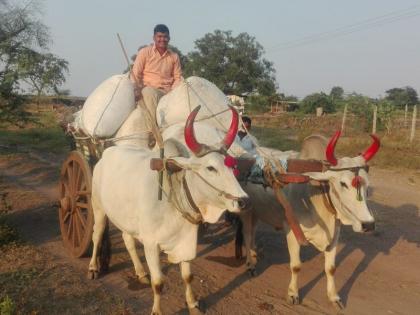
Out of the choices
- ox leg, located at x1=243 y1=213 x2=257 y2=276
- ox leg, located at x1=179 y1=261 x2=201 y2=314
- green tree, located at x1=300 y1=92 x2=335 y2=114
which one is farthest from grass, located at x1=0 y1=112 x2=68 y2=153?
green tree, located at x1=300 y1=92 x2=335 y2=114

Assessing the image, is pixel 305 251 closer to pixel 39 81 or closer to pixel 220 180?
pixel 220 180

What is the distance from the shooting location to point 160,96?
5.61m

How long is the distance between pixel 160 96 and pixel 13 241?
105 inches

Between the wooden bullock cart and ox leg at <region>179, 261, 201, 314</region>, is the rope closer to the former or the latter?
ox leg at <region>179, 261, 201, 314</region>

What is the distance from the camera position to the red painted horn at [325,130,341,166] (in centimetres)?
400

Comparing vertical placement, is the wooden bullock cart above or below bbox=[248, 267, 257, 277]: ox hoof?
above

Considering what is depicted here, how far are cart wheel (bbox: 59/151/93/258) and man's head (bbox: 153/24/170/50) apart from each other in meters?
1.68

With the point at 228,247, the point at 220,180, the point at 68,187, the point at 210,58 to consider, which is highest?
the point at 210,58

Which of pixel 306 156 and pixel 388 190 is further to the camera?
pixel 388 190

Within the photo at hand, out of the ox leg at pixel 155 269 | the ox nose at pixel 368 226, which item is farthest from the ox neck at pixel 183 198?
the ox nose at pixel 368 226

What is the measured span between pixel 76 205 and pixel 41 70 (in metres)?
2.64

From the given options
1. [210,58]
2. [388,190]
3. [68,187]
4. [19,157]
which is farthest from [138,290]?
[210,58]

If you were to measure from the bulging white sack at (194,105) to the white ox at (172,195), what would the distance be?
494mm

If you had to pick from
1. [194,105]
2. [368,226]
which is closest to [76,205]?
[194,105]
